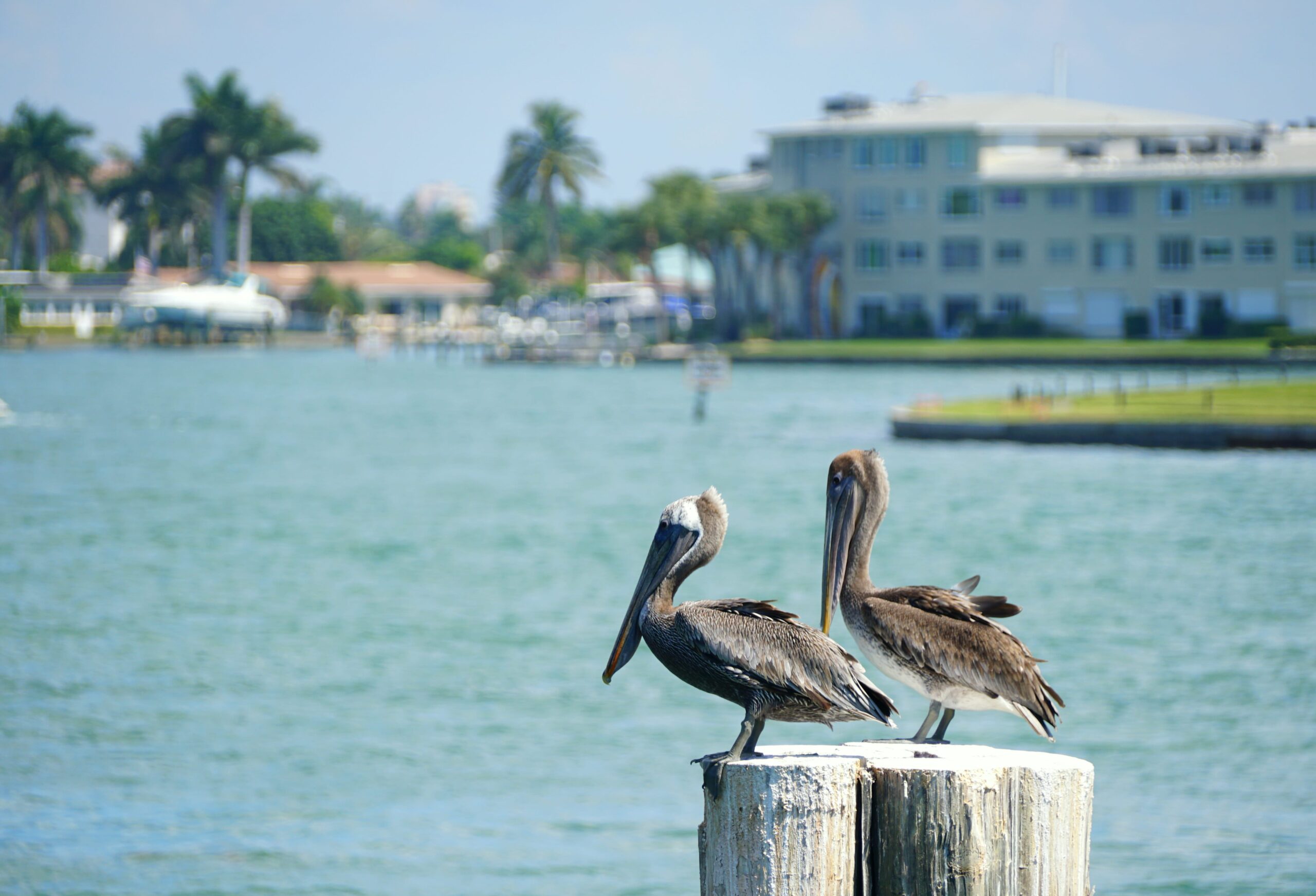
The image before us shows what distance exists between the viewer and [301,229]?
190625mm

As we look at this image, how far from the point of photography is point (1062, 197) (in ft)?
357

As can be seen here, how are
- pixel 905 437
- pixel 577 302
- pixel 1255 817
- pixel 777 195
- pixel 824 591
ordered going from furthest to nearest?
pixel 577 302, pixel 777 195, pixel 905 437, pixel 1255 817, pixel 824 591

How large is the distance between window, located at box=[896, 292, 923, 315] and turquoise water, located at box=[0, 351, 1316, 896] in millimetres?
47204

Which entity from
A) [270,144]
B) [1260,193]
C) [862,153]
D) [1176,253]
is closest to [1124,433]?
[1176,253]

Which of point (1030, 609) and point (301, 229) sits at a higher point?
point (301, 229)

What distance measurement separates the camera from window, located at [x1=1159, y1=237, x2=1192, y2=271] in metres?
105

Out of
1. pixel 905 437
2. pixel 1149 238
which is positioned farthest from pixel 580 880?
pixel 1149 238

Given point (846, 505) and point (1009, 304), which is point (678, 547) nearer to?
point (846, 505)

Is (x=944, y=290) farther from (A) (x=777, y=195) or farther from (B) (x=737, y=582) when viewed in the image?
(B) (x=737, y=582)

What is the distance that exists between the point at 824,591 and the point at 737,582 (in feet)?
86.9

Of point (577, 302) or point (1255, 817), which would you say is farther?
point (577, 302)

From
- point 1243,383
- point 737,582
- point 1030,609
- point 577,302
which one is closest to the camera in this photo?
point 1030,609

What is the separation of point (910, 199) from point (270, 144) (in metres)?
64.3

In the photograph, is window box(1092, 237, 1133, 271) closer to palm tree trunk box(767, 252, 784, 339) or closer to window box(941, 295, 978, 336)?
window box(941, 295, 978, 336)
